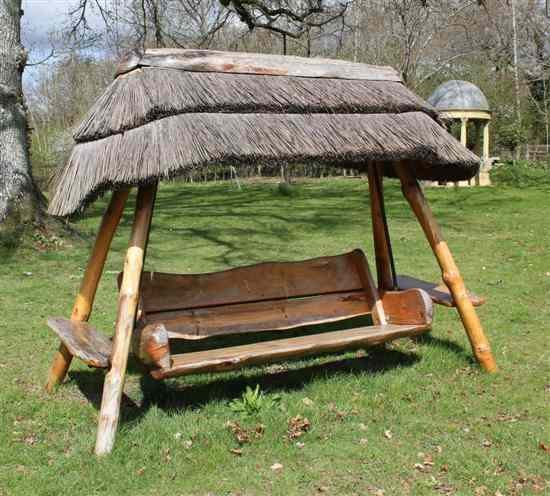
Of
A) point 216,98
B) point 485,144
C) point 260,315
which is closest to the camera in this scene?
point 216,98


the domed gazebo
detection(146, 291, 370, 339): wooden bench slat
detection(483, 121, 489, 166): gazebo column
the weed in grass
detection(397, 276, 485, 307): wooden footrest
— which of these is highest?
the domed gazebo

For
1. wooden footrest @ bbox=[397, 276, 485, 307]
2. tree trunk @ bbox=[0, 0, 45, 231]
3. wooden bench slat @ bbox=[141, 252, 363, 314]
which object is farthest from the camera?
tree trunk @ bbox=[0, 0, 45, 231]

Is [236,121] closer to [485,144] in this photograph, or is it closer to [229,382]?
[229,382]

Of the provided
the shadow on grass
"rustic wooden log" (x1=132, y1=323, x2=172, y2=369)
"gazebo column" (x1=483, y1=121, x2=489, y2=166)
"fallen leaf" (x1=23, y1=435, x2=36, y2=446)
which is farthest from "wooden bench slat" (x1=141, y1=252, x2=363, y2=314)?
"gazebo column" (x1=483, y1=121, x2=489, y2=166)

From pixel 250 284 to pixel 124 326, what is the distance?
174 cm

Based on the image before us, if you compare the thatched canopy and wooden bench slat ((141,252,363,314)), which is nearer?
the thatched canopy

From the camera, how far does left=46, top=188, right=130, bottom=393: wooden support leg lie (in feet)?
16.2

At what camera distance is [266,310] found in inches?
238

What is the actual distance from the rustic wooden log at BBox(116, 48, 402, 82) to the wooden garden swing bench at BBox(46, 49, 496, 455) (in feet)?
0.03

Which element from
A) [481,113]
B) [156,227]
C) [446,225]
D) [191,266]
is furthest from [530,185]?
[191,266]

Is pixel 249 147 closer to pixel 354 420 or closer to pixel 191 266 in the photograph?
pixel 354 420

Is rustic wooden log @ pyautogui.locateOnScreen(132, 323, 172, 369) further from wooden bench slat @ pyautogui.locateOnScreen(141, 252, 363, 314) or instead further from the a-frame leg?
wooden bench slat @ pyautogui.locateOnScreen(141, 252, 363, 314)

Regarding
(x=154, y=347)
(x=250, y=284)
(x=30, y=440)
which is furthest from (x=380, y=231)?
(x=30, y=440)

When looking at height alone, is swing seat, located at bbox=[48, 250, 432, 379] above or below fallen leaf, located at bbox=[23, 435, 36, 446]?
above
